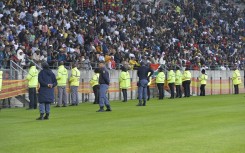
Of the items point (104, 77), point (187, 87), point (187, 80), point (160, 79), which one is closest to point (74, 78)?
point (104, 77)

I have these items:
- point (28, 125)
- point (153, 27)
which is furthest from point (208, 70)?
point (28, 125)

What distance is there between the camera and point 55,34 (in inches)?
1421

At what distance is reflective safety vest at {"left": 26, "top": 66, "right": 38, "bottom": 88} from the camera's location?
2736cm

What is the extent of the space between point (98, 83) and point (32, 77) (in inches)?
113

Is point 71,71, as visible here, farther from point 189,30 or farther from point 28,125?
point 189,30

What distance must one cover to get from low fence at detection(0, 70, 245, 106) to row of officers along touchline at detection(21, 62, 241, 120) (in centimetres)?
127

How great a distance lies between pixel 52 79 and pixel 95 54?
16.9 metres

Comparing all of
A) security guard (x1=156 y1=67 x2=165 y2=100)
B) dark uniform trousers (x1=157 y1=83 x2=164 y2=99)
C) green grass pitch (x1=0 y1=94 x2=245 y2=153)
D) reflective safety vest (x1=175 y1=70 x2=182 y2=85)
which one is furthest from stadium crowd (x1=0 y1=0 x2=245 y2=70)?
green grass pitch (x1=0 y1=94 x2=245 y2=153)

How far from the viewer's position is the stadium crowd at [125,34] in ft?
110

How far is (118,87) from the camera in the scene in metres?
37.1

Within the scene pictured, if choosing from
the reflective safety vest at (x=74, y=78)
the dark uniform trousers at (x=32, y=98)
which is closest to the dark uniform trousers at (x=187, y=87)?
the reflective safety vest at (x=74, y=78)

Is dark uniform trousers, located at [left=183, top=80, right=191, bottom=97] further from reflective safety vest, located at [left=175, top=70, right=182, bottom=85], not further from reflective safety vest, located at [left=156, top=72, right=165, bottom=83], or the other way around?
reflective safety vest, located at [left=156, top=72, right=165, bottom=83]

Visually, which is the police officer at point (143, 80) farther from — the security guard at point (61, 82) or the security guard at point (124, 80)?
the security guard at point (124, 80)

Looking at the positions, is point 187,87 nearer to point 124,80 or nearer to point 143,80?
point 124,80
